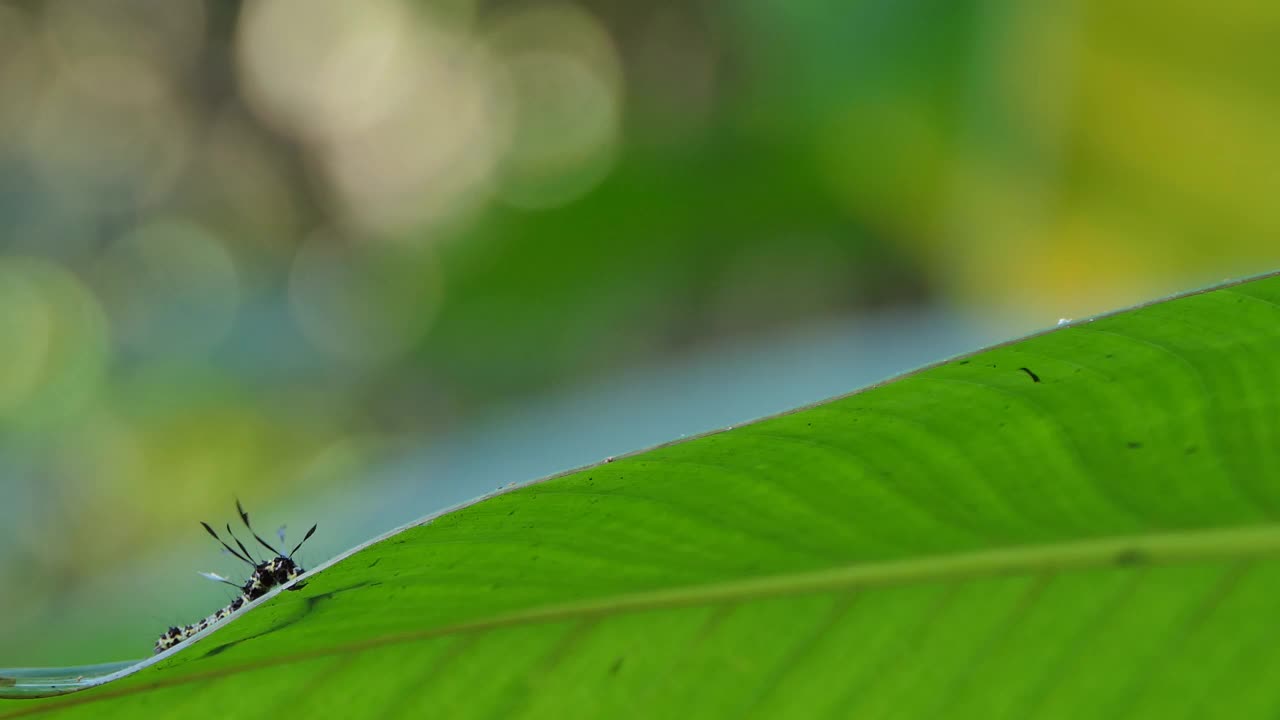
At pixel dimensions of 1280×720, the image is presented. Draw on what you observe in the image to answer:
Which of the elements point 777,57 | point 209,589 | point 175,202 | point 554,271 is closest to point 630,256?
point 554,271

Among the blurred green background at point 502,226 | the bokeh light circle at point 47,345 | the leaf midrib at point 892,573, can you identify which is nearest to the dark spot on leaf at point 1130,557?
the leaf midrib at point 892,573

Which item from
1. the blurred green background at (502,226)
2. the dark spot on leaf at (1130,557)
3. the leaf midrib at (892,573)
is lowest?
the dark spot on leaf at (1130,557)

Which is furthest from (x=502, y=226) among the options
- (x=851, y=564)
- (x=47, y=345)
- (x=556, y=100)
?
(x=851, y=564)

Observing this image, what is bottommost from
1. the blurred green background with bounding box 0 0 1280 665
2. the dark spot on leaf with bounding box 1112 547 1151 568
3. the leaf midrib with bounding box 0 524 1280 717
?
the dark spot on leaf with bounding box 1112 547 1151 568

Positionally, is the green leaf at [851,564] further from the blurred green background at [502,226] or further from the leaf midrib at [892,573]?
the blurred green background at [502,226]

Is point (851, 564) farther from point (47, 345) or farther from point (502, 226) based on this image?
point (47, 345)

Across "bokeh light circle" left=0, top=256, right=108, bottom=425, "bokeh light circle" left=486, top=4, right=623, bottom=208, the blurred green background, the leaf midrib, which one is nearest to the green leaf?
the leaf midrib

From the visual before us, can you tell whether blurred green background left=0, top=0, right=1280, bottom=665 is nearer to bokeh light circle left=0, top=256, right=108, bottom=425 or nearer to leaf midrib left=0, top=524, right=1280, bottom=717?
bokeh light circle left=0, top=256, right=108, bottom=425

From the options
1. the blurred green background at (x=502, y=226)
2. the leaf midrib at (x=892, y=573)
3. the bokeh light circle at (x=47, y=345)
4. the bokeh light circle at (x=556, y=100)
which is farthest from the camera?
the bokeh light circle at (x=47, y=345)
